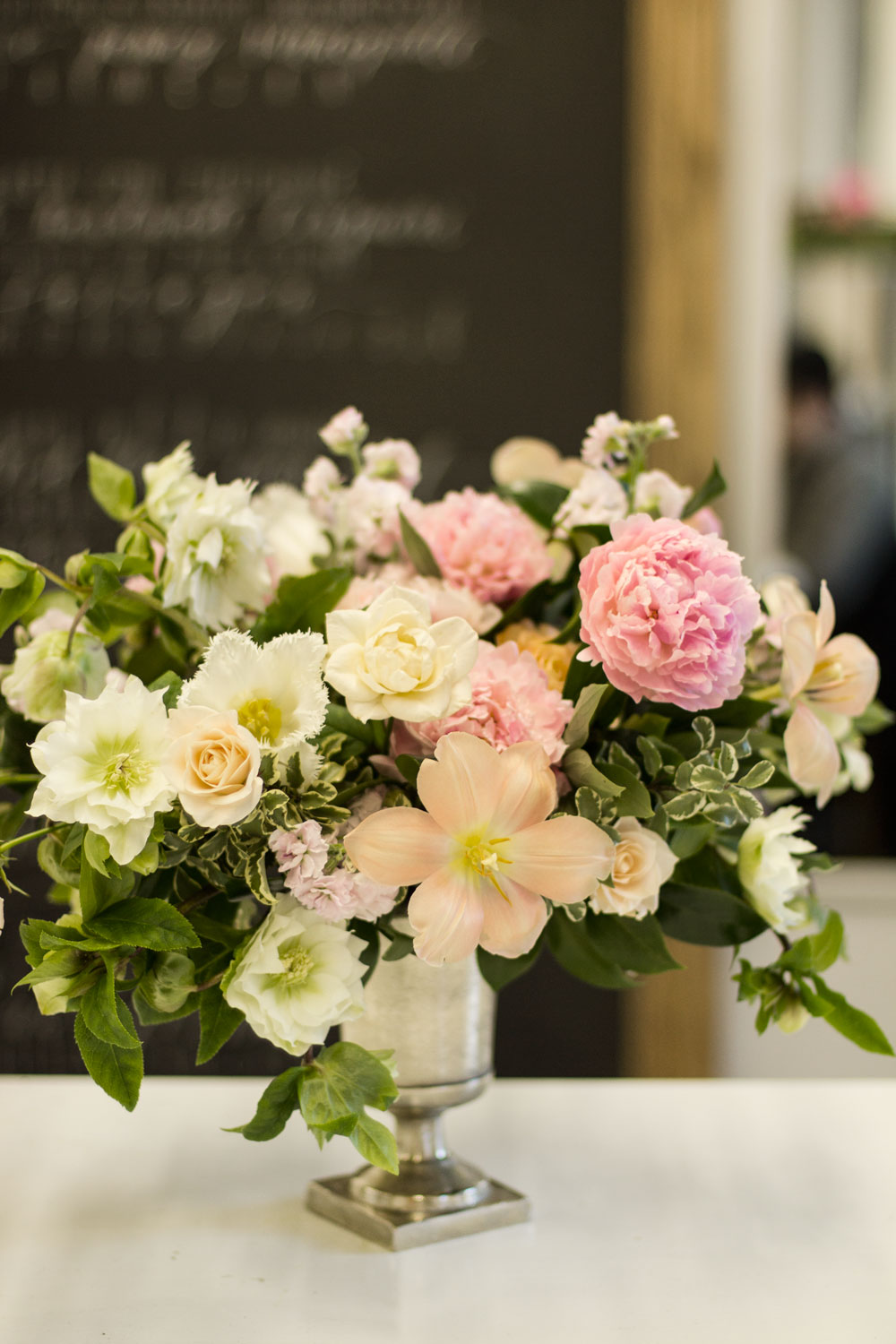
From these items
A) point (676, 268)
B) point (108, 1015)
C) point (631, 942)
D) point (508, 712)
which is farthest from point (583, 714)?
point (676, 268)

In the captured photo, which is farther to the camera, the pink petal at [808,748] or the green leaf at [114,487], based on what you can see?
the green leaf at [114,487]

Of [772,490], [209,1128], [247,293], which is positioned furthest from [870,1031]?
[247,293]

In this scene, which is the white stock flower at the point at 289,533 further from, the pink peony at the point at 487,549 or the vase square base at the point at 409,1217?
the vase square base at the point at 409,1217

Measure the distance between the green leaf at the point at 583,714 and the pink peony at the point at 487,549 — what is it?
128mm

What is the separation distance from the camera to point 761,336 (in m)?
1.86

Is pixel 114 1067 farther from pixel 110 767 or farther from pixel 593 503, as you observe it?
pixel 593 503

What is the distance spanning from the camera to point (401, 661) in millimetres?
596

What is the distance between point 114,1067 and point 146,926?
0.22 ft

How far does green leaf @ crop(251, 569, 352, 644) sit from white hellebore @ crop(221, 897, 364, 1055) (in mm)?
163

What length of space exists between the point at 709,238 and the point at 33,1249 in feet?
4.87

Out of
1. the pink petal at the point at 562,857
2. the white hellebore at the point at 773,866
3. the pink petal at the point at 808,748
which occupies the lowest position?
the white hellebore at the point at 773,866

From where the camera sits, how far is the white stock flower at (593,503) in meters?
0.78

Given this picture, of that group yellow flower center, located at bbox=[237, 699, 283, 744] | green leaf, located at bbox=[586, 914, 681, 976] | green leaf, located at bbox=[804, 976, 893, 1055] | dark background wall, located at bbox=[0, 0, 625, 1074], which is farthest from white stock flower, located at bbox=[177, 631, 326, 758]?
dark background wall, located at bbox=[0, 0, 625, 1074]

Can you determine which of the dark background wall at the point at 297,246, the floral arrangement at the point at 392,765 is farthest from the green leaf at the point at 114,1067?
the dark background wall at the point at 297,246
